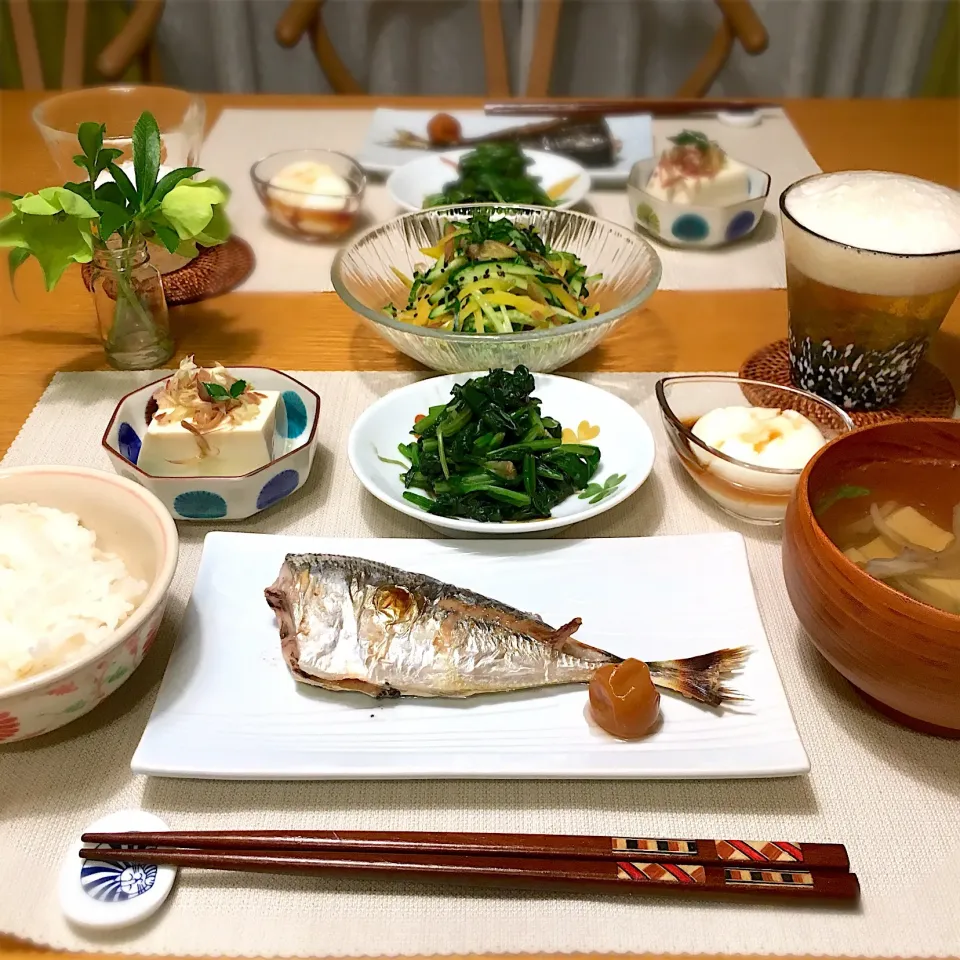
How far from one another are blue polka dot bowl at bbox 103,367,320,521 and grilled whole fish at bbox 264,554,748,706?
7.7 inches

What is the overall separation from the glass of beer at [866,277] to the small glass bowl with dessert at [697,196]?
411 mm

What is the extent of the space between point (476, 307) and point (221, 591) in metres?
0.65

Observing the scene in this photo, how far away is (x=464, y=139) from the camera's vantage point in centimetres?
226

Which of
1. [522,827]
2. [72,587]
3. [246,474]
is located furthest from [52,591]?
[522,827]

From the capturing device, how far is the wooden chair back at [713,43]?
2.68m

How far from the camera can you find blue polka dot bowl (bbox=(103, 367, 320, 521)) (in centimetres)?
114

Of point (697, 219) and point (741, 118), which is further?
point (741, 118)

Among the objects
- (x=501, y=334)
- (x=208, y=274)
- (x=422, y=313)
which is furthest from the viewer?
(x=208, y=274)

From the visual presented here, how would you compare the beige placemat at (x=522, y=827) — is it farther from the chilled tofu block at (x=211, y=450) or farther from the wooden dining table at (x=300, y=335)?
the wooden dining table at (x=300, y=335)

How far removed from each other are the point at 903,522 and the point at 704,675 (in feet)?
0.89

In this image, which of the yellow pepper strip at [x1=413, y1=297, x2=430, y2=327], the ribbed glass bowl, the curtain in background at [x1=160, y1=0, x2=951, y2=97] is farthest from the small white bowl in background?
the curtain in background at [x1=160, y1=0, x2=951, y2=97]

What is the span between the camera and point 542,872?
779 millimetres

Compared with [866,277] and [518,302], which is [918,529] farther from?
[518,302]

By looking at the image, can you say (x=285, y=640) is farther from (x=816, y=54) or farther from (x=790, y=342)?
(x=816, y=54)
